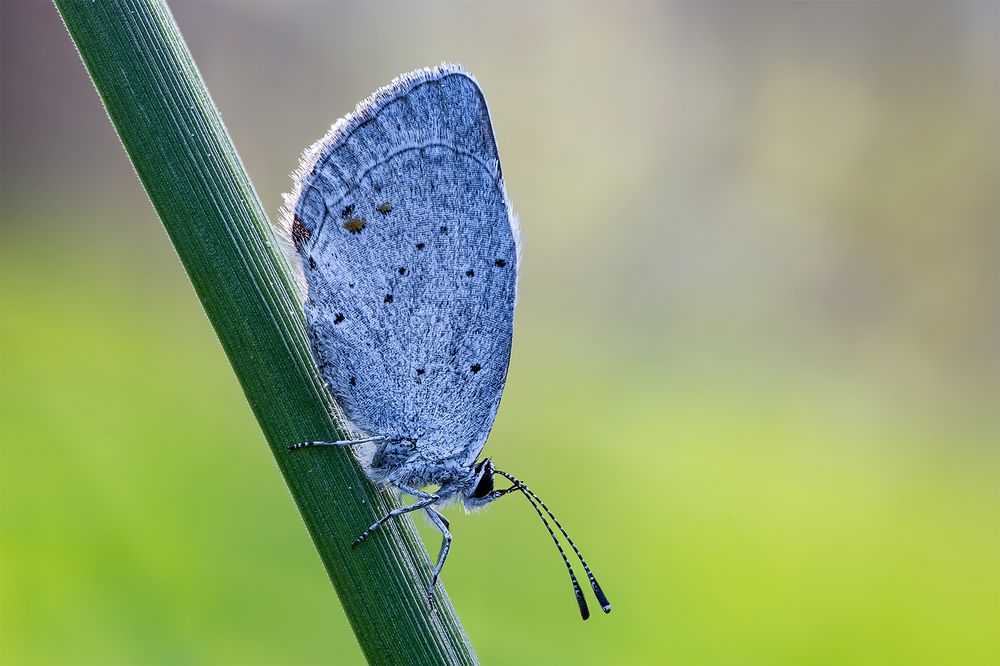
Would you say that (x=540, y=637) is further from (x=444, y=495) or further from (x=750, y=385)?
(x=750, y=385)

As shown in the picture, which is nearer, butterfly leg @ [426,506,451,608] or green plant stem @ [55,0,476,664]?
green plant stem @ [55,0,476,664]

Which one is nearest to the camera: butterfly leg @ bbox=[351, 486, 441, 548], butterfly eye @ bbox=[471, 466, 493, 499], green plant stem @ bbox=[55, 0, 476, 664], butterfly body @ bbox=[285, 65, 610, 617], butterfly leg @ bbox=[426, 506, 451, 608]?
green plant stem @ bbox=[55, 0, 476, 664]

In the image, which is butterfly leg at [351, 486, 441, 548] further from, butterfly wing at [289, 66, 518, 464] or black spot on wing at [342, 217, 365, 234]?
black spot on wing at [342, 217, 365, 234]

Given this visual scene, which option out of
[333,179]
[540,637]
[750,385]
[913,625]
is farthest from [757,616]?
[333,179]

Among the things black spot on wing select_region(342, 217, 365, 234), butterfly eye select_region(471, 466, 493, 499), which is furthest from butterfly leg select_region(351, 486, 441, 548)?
black spot on wing select_region(342, 217, 365, 234)

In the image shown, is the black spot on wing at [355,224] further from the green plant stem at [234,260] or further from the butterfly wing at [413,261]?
the green plant stem at [234,260]
